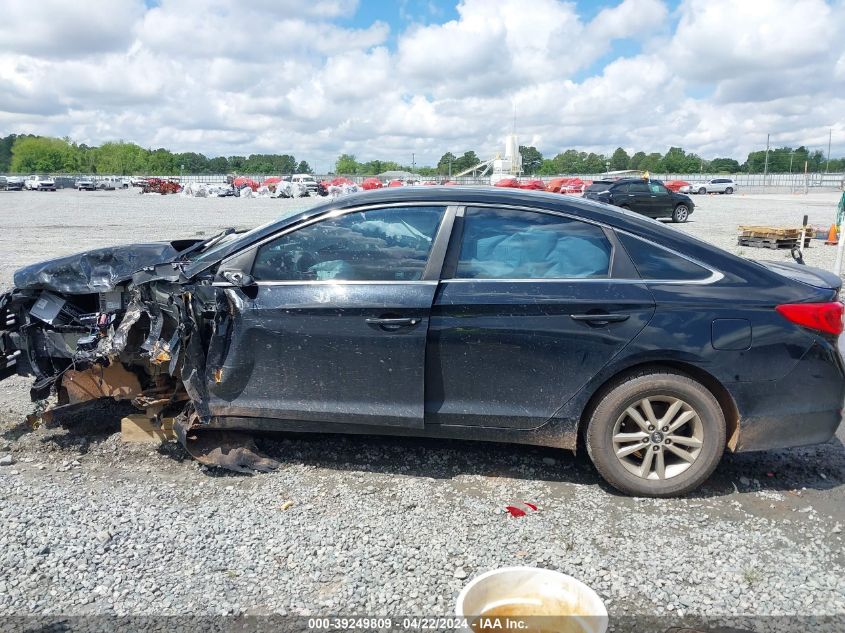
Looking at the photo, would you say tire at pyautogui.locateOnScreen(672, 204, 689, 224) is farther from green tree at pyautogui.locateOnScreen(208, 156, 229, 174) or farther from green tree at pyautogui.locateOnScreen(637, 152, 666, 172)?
green tree at pyautogui.locateOnScreen(208, 156, 229, 174)

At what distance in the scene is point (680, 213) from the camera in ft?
81.0

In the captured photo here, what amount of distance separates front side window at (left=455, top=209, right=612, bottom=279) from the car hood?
200 centimetres

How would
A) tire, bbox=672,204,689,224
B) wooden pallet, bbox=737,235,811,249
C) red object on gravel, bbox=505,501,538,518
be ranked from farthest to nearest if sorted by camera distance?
tire, bbox=672,204,689,224 < wooden pallet, bbox=737,235,811,249 < red object on gravel, bbox=505,501,538,518

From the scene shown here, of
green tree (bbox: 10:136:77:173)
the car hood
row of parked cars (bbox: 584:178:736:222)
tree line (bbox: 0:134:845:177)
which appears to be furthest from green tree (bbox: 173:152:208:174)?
the car hood

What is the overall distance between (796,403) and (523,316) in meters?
1.59

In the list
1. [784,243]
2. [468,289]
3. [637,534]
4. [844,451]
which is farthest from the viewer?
[784,243]

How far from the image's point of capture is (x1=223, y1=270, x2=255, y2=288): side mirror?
12.9ft

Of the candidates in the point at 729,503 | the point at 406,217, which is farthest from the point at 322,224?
the point at 729,503

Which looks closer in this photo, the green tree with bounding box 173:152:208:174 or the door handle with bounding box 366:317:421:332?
the door handle with bounding box 366:317:421:332

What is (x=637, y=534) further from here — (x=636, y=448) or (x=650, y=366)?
(x=650, y=366)

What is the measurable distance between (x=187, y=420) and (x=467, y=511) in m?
1.75

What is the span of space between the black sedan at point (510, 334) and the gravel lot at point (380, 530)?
1.05ft

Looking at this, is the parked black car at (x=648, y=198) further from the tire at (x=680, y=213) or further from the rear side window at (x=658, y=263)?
the rear side window at (x=658, y=263)

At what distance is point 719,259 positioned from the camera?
3.88 m
